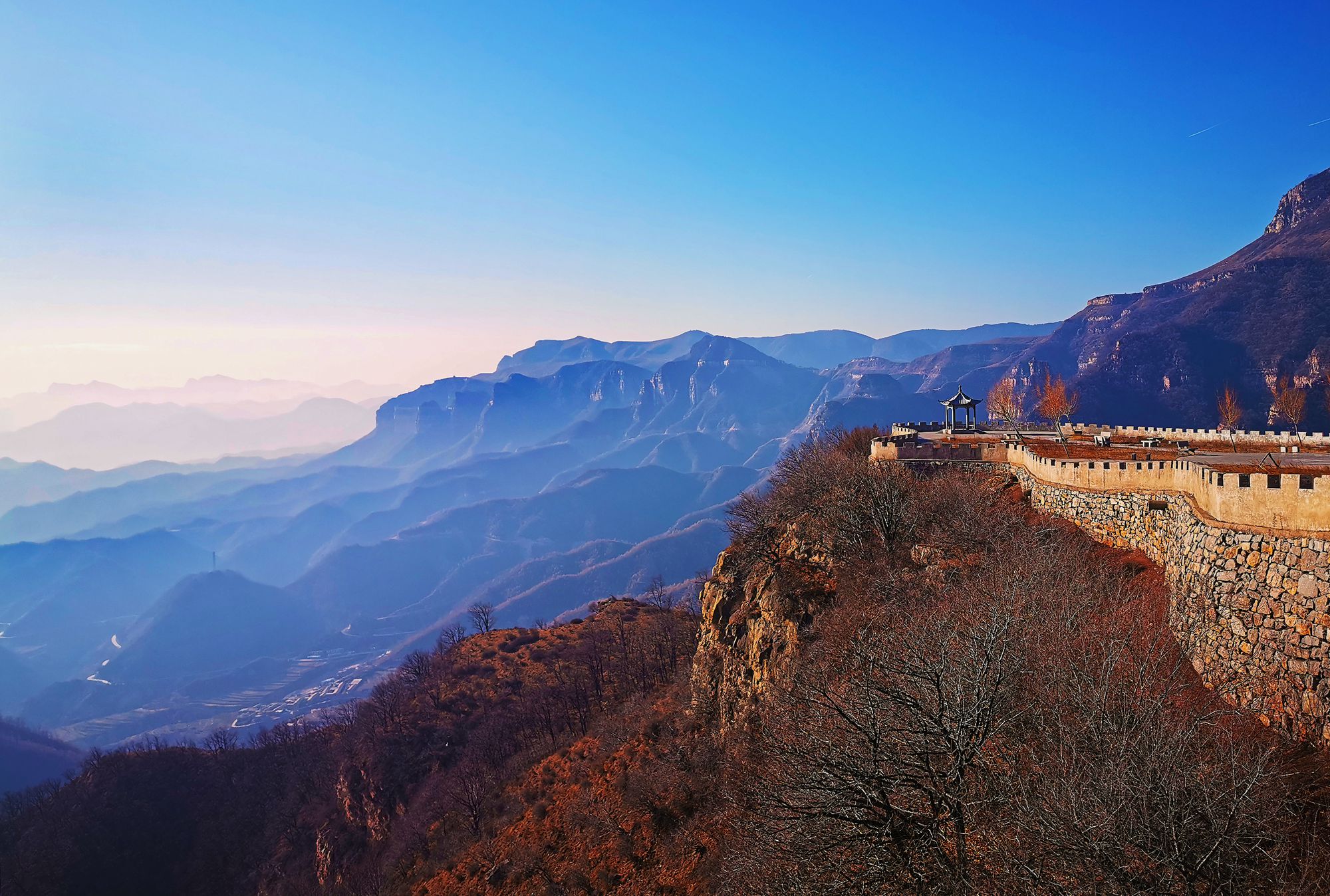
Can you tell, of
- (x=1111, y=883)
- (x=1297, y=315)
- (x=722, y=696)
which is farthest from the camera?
(x=1297, y=315)

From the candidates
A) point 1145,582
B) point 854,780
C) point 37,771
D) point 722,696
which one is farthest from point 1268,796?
point 37,771

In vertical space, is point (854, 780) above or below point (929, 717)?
below

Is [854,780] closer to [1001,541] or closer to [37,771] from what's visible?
[1001,541]

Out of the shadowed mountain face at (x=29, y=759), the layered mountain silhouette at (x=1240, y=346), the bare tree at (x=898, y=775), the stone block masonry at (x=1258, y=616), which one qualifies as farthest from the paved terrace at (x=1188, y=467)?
the shadowed mountain face at (x=29, y=759)

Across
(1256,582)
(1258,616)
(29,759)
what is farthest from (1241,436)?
(29,759)

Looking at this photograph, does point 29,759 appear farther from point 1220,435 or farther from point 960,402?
point 1220,435

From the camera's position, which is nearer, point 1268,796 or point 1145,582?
point 1268,796
